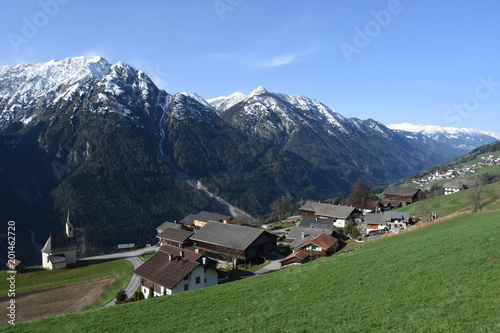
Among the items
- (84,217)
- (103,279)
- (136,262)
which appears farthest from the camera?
(84,217)

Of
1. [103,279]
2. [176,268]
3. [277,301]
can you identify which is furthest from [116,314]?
[103,279]

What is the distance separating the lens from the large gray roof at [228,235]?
71.8 meters

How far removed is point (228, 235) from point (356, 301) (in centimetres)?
5800

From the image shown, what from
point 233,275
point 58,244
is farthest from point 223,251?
point 58,244

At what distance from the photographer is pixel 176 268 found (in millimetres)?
47469

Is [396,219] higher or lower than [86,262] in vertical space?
lower

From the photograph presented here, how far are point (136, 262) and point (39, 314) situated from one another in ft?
112

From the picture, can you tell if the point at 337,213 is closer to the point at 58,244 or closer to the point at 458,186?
the point at 458,186

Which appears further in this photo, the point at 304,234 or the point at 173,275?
the point at 304,234

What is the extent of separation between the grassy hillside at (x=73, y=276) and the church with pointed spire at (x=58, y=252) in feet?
6.51

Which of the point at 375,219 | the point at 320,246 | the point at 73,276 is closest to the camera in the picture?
the point at 320,246

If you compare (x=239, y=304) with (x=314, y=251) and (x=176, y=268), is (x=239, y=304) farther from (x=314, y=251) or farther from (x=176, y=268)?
(x=314, y=251)

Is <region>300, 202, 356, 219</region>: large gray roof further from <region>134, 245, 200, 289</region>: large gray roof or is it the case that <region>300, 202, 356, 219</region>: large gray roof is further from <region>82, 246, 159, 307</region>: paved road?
<region>134, 245, 200, 289</region>: large gray roof

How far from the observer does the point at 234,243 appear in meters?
72.1
